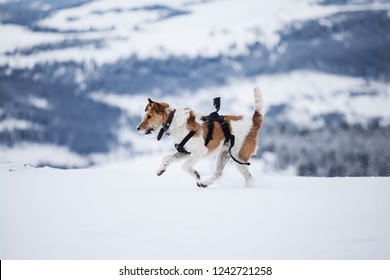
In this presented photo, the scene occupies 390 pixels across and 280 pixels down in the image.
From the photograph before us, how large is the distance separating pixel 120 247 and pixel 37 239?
2.92ft

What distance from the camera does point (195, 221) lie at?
484 centimetres

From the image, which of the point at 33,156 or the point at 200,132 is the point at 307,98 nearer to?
the point at 33,156

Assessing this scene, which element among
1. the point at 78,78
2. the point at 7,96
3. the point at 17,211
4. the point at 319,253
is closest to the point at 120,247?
the point at 319,253

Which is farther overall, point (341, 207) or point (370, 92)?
point (370, 92)

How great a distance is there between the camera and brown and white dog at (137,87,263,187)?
699 cm

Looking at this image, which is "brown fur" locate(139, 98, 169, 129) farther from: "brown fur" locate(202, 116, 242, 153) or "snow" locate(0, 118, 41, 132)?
"snow" locate(0, 118, 41, 132)

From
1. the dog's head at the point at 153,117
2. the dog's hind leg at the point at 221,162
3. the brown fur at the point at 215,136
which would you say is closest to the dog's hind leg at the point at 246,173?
the dog's hind leg at the point at 221,162

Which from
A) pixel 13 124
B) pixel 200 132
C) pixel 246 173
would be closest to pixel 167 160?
pixel 200 132

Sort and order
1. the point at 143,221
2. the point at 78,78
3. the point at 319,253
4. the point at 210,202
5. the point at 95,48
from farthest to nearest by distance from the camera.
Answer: the point at 78,78, the point at 95,48, the point at 210,202, the point at 143,221, the point at 319,253

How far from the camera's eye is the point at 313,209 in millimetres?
5336

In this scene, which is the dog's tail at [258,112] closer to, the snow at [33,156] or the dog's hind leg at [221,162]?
the dog's hind leg at [221,162]

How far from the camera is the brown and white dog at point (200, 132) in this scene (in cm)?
699

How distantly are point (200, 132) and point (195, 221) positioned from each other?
243 centimetres

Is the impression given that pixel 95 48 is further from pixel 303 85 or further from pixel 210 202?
pixel 210 202
